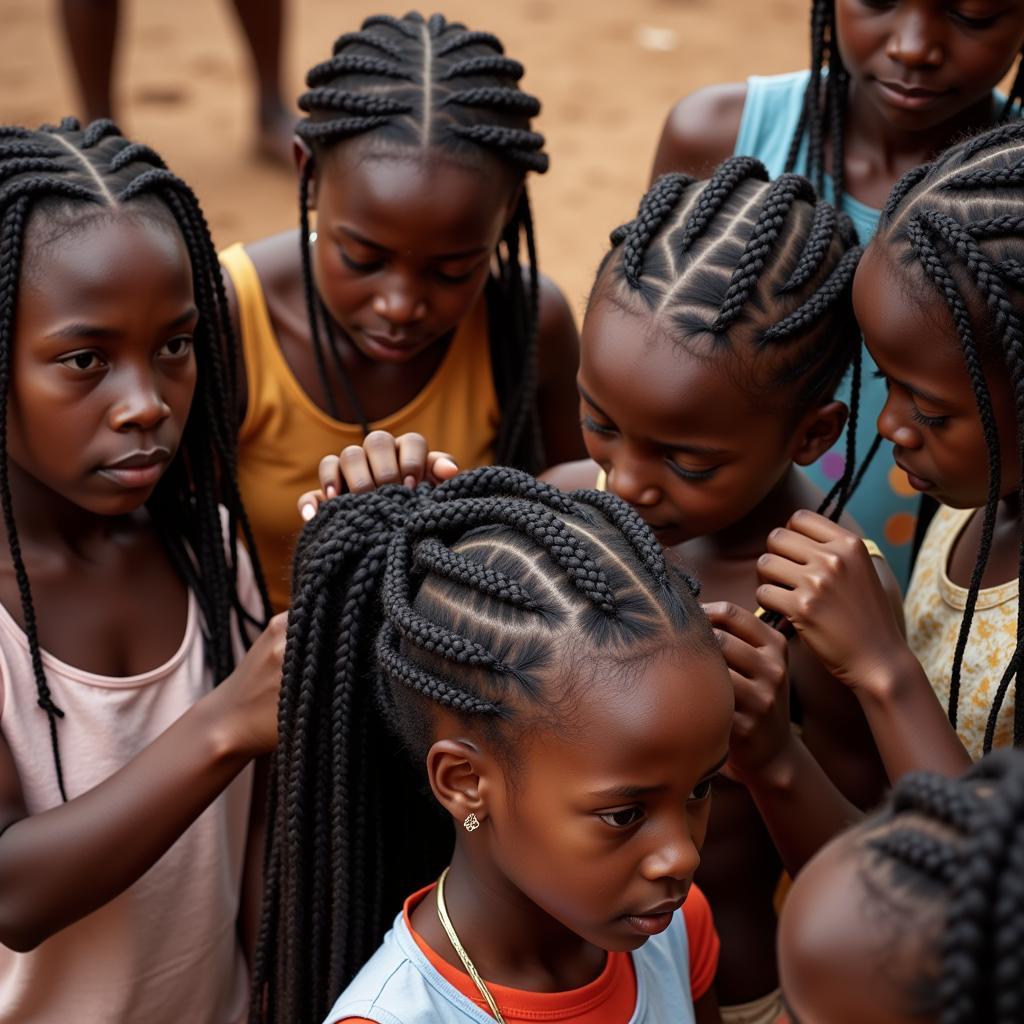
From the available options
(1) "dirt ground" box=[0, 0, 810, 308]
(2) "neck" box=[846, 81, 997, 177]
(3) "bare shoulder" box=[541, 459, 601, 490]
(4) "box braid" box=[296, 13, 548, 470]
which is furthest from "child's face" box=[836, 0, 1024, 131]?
(1) "dirt ground" box=[0, 0, 810, 308]

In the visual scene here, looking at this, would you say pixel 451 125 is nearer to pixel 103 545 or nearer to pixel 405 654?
pixel 103 545

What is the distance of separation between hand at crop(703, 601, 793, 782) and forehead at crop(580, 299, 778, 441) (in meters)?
0.29

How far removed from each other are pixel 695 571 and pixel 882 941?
1.14 metres

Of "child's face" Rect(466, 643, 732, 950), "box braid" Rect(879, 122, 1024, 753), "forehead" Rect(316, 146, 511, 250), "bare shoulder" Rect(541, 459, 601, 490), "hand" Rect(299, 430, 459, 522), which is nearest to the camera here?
"child's face" Rect(466, 643, 732, 950)

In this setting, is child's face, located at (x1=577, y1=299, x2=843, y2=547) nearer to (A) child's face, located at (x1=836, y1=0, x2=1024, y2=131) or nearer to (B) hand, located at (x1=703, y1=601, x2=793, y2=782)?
(B) hand, located at (x1=703, y1=601, x2=793, y2=782)

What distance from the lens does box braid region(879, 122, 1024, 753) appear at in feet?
5.91

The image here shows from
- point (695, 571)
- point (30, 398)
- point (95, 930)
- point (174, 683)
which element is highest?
point (30, 398)

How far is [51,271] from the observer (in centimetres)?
195

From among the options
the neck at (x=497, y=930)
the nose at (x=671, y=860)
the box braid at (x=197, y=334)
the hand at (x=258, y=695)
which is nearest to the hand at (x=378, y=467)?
the hand at (x=258, y=695)

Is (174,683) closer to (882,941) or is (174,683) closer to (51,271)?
(51,271)

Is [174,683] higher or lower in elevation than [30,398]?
lower

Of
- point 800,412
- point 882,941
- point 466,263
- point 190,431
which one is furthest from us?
point 466,263

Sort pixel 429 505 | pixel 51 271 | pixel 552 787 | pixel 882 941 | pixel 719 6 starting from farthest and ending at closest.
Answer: pixel 719 6, pixel 51 271, pixel 429 505, pixel 552 787, pixel 882 941

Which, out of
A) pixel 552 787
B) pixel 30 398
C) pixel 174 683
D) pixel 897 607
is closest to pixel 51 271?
pixel 30 398
